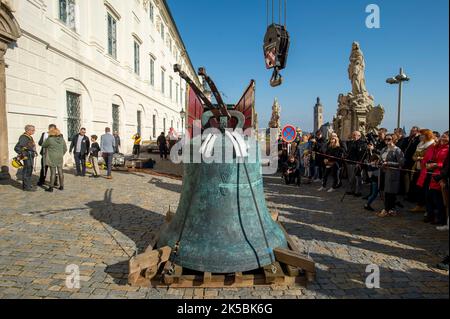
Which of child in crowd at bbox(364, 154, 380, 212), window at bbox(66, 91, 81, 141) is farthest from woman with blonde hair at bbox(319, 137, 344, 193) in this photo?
window at bbox(66, 91, 81, 141)

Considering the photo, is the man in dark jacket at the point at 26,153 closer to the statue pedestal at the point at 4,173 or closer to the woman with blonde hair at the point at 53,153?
the woman with blonde hair at the point at 53,153

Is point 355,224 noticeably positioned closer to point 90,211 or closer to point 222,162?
point 222,162

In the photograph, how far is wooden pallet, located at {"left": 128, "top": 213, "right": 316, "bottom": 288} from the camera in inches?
118

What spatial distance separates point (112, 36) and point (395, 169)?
56.6 feet

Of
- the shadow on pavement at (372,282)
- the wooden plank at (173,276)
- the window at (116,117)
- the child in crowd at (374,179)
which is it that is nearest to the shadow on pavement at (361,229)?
the child in crowd at (374,179)

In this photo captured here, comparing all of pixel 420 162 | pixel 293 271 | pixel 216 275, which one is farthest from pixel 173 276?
pixel 420 162

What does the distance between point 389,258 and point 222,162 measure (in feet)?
8.76

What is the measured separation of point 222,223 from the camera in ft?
10.5

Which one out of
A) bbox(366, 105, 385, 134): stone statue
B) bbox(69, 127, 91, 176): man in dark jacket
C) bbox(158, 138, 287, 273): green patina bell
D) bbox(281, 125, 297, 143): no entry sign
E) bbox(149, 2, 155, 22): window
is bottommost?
bbox(158, 138, 287, 273): green patina bell

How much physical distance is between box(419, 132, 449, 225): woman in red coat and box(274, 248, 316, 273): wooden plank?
11.5ft

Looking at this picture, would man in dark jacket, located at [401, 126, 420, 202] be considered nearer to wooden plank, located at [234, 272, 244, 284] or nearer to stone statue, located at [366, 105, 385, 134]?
stone statue, located at [366, 105, 385, 134]

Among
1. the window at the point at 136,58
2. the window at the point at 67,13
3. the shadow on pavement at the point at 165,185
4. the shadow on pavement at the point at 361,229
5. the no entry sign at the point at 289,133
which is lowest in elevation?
the shadow on pavement at the point at 361,229

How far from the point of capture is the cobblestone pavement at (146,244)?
3.00 meters

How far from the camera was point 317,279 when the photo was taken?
3254 millimetres
